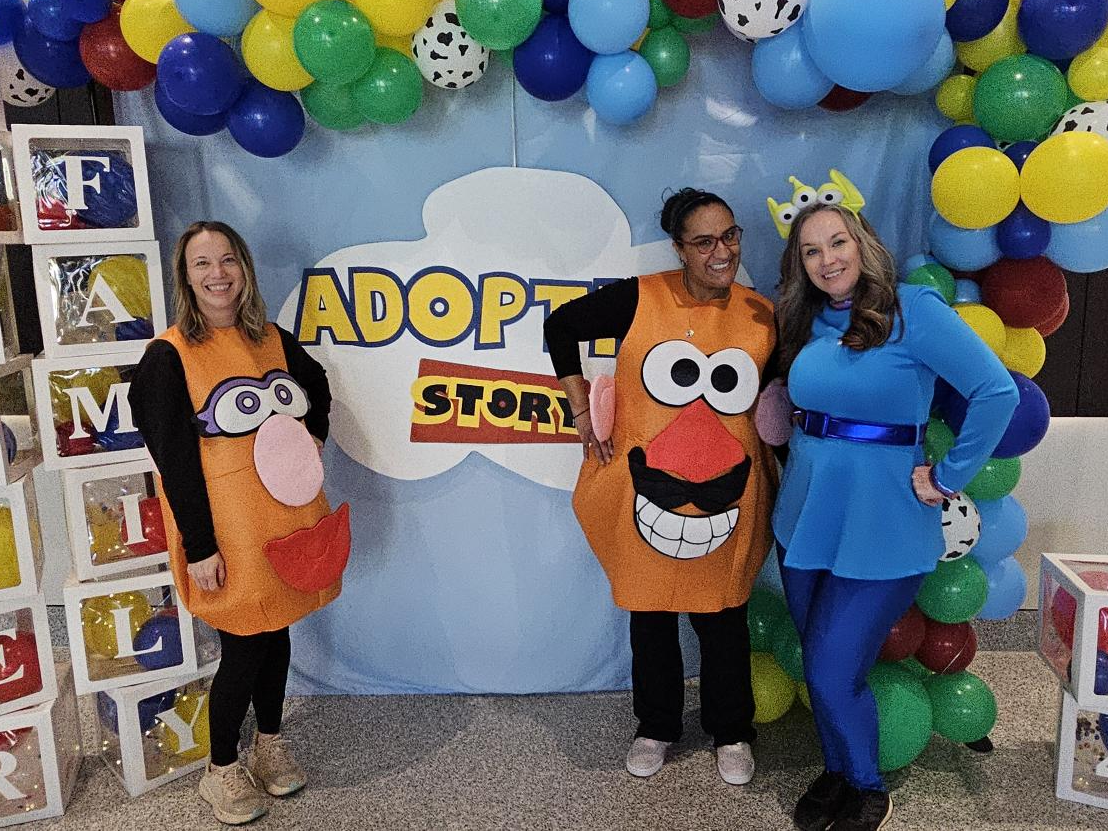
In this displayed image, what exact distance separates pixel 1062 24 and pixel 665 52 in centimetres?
88

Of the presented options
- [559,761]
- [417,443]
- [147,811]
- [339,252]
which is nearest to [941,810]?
[559,761]

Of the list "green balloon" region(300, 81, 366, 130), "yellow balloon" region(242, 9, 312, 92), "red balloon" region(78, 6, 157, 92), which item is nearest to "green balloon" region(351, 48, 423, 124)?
"green balloon" region(300, 81, 366, 130)

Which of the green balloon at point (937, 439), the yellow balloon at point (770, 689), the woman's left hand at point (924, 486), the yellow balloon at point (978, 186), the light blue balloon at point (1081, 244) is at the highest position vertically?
the yellow balloon at point (978, 186)

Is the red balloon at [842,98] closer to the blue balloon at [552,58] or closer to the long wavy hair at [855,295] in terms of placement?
the long wavy hair at [855,295]

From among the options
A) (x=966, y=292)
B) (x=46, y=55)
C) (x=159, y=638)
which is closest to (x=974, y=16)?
(x=966, y=292)

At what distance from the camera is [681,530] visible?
2.32m

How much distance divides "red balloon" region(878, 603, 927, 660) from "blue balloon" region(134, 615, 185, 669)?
1.80 m

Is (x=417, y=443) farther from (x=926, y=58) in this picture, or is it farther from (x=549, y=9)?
(x=926, y=58)

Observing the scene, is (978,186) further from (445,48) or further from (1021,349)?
(445,48)

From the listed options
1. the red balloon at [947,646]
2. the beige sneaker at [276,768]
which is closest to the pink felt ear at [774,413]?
the red balloon at [947,646]

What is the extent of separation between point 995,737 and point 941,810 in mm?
418

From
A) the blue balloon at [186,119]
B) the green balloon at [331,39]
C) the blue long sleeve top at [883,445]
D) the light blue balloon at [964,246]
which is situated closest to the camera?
the blue long sleeve top at [883,445]

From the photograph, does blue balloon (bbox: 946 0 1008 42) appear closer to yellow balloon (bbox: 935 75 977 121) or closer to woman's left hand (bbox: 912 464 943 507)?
yellow balloon (bbox: 935 75 977 121)

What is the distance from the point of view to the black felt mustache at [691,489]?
2314mm
